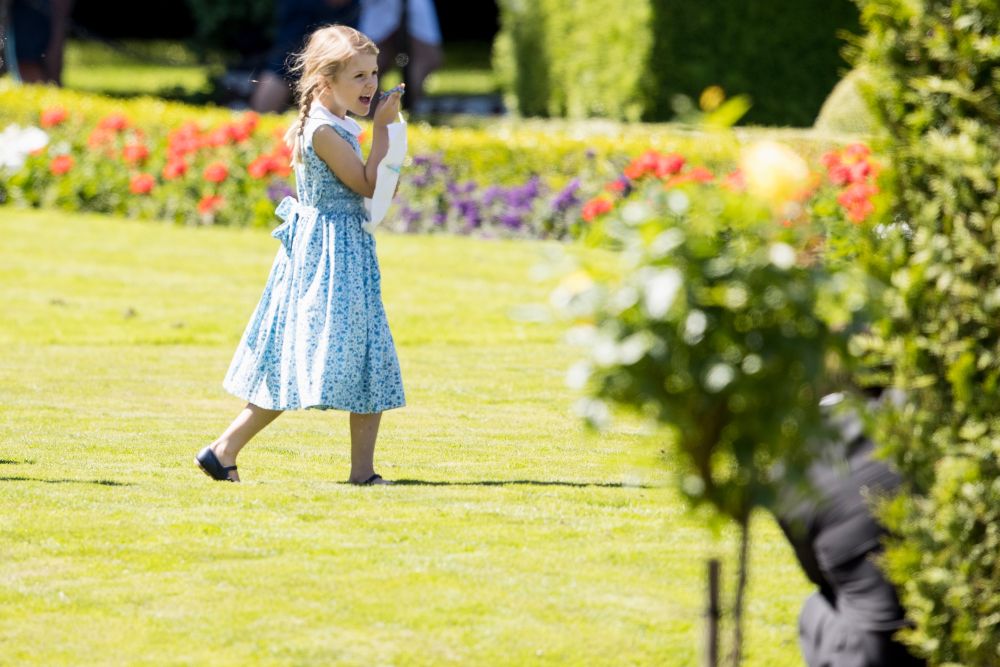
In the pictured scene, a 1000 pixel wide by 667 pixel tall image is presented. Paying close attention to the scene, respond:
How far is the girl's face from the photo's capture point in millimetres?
5824

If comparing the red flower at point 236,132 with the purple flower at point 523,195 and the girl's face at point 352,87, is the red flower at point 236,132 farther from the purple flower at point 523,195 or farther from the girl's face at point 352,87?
the girl's face at point 352,87

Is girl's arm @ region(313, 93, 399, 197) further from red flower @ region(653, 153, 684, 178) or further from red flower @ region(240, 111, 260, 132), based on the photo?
red flower @ region(240, 111, 260, 132)

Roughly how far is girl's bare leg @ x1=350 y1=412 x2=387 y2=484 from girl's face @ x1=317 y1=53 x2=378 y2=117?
42.5 inches

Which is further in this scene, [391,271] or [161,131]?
[161,131]

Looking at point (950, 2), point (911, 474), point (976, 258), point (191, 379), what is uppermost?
point (950, 2)

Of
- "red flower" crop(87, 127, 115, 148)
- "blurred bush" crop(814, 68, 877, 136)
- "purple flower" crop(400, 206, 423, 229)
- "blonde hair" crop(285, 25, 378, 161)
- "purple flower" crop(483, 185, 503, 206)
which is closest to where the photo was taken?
"blonde hair" crop(285, 25, 378, 161)

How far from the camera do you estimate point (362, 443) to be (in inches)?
235

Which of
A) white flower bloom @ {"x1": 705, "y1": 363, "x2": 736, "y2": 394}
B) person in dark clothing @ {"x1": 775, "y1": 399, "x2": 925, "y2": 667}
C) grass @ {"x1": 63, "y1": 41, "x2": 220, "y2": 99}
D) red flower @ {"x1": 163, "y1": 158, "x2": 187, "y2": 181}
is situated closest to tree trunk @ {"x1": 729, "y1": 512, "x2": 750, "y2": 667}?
white flower bloom @ {"x1": 705, "y1": 363, "x2": 736, "y2": 394}

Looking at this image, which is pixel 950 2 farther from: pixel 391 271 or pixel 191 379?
pixel 391 271

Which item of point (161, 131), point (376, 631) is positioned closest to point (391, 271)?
point (161, 131)

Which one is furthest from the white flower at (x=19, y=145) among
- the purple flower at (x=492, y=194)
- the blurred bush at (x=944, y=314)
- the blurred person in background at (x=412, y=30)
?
the blurred bush at (x=944, y=314)

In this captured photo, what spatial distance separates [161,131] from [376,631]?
998 cm

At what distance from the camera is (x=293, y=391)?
589cm

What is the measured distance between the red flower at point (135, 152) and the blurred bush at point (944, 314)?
33.5ft
